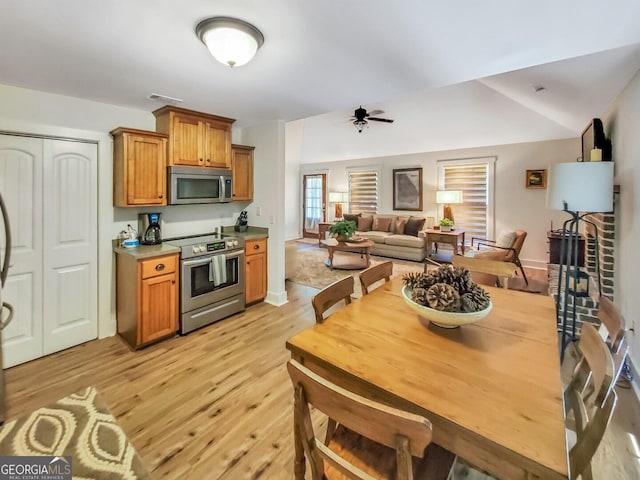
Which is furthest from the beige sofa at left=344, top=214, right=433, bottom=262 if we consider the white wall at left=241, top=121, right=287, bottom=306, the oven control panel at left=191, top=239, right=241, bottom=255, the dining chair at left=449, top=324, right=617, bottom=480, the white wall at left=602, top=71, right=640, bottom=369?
the dining chair at left=449, top=324, right=617, bottom=480

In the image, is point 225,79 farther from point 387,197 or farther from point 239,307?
point 387,197

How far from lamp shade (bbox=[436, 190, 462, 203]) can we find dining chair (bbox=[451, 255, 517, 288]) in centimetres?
391

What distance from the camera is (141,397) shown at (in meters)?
2.19

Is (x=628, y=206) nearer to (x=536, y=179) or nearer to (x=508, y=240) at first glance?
(x=508, y=240)

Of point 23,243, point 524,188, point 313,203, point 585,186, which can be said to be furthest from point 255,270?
point 313,203

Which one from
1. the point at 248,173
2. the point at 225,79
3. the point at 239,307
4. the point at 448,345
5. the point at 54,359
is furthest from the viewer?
the point at 248,173

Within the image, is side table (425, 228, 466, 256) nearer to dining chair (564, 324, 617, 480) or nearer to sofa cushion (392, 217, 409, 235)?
sofa cushion (392, 217, 409, 235)

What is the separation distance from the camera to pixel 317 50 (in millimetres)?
1975

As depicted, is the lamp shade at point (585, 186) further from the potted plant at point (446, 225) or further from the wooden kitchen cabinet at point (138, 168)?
the potted plant at point (446, 225)

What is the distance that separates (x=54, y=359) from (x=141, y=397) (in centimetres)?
119

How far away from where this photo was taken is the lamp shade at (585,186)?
2.22 m

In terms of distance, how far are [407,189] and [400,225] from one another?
0.97m

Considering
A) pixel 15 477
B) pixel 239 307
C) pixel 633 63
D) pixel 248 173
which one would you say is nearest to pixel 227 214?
pixel 248 173

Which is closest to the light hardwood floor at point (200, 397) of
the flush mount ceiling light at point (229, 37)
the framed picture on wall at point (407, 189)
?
the flush mount ceiling light at point (229, 37)
